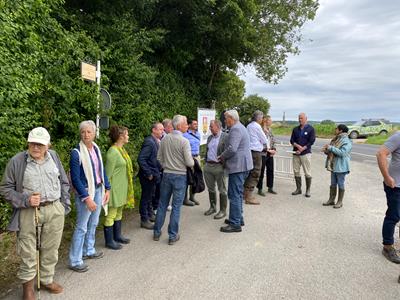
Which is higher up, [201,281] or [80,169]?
[80,169]

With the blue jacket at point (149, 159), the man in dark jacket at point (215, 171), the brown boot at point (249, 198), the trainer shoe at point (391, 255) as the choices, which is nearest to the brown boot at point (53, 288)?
the blue jacket at point (149, 159)

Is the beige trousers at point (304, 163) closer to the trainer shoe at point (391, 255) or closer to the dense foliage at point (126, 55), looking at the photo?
the trainer shoe at point (391, 255)

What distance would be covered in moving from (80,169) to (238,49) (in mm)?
10750

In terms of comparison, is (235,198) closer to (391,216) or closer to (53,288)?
(391,216)

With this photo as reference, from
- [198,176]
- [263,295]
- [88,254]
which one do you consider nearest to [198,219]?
[198,176]

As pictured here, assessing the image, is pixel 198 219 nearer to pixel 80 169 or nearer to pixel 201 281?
pixel 201 281

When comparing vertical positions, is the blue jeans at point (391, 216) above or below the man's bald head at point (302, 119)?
below

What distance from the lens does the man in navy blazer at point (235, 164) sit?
583 centimetres

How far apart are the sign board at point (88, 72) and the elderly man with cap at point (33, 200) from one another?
2741mm

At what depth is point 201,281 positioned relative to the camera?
3.97 meters

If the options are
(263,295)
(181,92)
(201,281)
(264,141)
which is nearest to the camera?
(263,295)

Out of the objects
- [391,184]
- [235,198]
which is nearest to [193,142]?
[235,198]

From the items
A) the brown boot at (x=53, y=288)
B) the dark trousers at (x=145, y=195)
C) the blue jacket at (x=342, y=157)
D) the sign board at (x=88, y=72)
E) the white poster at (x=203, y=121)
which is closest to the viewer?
the brown boot at (x=53, y=288)

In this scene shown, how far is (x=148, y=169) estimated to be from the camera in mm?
5848
